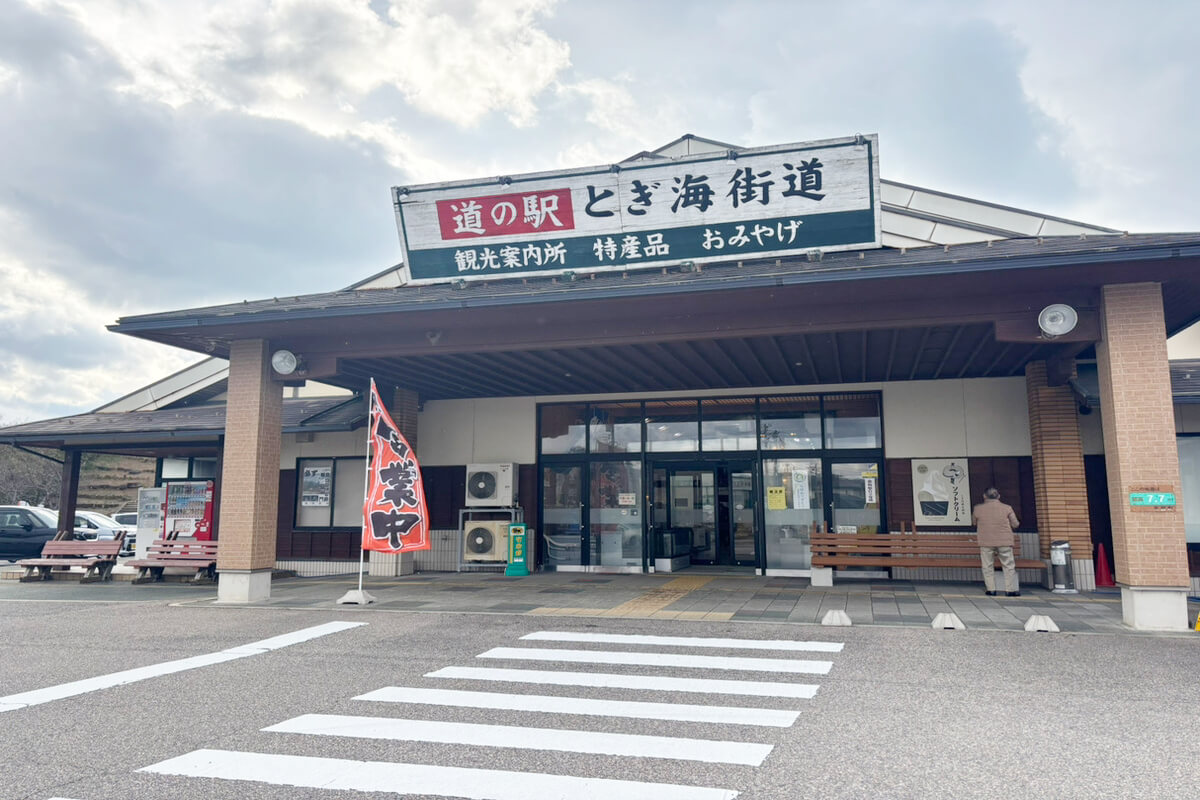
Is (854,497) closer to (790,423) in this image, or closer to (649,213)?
(790,423)

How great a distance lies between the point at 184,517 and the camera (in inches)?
647

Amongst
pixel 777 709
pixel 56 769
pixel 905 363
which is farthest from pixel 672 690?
pixel 905 363

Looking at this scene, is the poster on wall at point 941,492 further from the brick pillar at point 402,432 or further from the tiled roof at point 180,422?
the tiled roof at point 180,422

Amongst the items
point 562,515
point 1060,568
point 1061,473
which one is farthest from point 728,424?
point 1060,568

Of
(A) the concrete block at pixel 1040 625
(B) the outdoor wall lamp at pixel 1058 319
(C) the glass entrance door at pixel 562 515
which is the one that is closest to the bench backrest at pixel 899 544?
(A) the concrete block at pixel 1040 625

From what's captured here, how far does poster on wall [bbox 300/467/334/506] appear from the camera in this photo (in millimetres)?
17078

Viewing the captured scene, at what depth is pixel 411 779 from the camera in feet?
14.4

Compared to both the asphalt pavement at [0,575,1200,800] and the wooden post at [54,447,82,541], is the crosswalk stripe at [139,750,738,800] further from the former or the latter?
the wooden post at [54,447,82,541]

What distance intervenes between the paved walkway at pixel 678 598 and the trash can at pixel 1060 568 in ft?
0.72

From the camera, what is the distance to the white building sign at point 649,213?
10398mm

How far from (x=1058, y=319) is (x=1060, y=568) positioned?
187 inches

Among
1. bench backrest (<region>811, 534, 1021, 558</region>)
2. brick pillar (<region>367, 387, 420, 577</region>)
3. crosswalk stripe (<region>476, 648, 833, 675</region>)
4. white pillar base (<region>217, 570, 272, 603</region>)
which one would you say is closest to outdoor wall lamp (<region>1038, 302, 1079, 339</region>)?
bench backrest (<region>811, 534, 1021, 558</region>)

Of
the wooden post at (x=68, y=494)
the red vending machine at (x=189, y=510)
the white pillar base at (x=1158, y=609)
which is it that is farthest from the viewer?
the wooden post at (x=68, y=494)

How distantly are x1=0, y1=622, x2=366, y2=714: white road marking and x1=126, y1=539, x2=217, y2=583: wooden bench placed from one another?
6.72 metres
